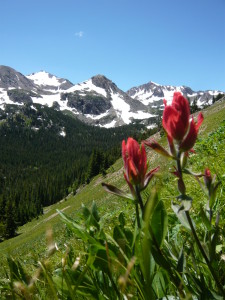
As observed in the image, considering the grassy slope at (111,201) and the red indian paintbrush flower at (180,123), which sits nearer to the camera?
the red indian paintbrush flower at (180,123)

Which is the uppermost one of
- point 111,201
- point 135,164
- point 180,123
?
point 180,123

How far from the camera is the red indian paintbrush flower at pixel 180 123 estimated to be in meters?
0.87

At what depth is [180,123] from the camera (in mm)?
880

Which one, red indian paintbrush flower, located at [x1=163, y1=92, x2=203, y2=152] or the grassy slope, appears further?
the grassy slope

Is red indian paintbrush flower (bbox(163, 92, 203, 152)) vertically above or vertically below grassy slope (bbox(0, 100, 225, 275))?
above

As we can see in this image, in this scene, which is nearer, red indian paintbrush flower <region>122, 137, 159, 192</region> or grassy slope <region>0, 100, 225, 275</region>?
red indian paintbrush flower <region>122, 137, 159, 192</region>

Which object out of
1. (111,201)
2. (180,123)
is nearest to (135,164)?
(180,123)

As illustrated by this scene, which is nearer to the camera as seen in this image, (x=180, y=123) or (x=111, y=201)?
(x=180, y=123)

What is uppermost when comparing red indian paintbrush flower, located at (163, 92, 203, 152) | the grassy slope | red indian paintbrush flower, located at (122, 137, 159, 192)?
red indian paintbrush flower, located at (163, 92, 203, 152)

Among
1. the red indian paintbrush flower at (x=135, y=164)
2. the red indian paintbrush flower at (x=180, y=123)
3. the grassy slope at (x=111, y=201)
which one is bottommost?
the grassy slope at (x=111, y=201)

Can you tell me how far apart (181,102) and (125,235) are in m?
0.72

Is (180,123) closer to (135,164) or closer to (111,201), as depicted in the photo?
(135,164)

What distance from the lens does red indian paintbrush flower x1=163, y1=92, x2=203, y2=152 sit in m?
0.87

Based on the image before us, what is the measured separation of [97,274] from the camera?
1411 mm
